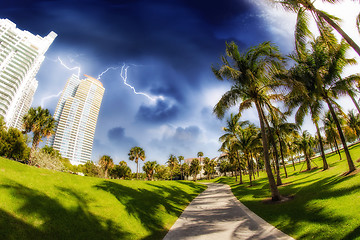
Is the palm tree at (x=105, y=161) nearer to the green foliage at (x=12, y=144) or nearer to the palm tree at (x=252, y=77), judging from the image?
the green foliage at (x=12, y=144)

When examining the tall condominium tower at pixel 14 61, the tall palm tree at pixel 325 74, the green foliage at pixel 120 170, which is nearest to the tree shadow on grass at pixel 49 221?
the tall palm tree at pixel 325 74

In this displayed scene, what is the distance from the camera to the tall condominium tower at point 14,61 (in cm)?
10162

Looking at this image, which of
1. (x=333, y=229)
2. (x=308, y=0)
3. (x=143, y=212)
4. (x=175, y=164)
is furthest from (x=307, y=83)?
(x=175, y=164)

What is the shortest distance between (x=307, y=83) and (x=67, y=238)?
68.6 feet

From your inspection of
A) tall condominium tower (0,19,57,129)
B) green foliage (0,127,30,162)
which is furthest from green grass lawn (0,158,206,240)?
tall condominium tower (0,19,57,129)

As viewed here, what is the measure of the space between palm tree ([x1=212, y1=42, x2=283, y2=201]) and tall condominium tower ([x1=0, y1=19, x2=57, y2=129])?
13122cm

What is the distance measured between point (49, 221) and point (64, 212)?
0.92 meters

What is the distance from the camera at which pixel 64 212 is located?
6.76 meters

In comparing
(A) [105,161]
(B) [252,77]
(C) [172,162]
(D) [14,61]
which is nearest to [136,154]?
(A) [105,161]

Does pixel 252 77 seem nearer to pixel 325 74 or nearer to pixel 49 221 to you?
pixel 325 74

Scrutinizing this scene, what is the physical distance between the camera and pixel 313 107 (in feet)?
53.8

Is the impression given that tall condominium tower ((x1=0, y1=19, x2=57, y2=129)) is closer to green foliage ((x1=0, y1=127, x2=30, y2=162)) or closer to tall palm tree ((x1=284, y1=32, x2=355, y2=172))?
green foliage ((x1=0, y1=127, x2=30, y2=162))

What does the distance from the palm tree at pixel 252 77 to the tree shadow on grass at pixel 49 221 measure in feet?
38.1

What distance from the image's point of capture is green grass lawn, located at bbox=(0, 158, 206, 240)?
5363mm
